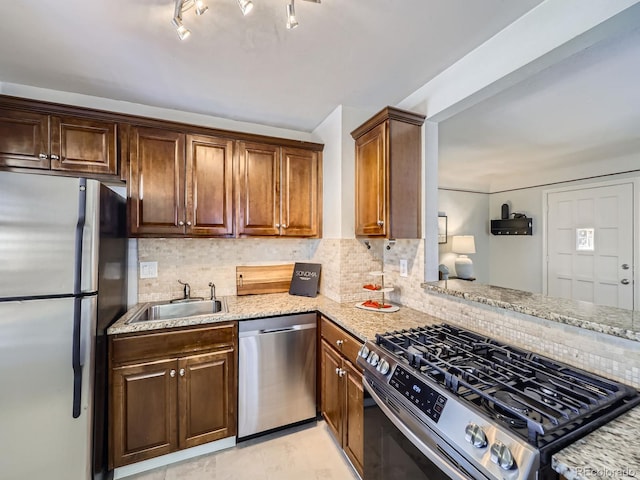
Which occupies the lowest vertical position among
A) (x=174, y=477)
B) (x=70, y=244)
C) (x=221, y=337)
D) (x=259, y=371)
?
(x=174, y=477)

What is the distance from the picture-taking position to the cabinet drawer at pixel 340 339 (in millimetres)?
1669

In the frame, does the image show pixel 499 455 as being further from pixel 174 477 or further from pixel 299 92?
pixel 299 92

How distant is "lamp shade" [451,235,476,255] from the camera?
14.6ft

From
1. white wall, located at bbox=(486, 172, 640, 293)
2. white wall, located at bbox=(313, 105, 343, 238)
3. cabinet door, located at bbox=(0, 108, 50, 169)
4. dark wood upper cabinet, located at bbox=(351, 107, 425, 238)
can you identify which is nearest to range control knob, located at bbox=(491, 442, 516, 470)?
dark wood upper cabinet, located at bbox=(351, 107, 425, 238)

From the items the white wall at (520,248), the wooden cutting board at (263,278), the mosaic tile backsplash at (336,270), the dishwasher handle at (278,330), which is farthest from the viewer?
the white wall at (520,248)

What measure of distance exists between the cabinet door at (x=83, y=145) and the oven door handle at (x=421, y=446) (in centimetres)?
222

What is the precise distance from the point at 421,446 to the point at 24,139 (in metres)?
2.77

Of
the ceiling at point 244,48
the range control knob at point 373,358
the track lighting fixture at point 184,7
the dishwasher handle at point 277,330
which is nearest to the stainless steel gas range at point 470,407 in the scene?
the range control knob at point 373,358

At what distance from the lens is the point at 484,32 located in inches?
57.6

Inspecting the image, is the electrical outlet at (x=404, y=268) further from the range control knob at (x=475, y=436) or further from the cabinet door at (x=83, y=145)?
the cabinet door at (x=83, y=145)

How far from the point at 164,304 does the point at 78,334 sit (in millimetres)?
798

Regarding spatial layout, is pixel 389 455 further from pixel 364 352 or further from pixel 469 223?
pixel 469 223

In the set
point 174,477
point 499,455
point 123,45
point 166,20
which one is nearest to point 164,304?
point 174,477

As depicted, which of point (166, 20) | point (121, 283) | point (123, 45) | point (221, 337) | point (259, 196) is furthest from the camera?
point (259, 196)
